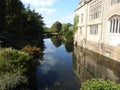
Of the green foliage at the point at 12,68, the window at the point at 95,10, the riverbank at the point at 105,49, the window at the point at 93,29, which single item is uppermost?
the window at the point at 95,10

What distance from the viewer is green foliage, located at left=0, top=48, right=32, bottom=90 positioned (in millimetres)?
10547

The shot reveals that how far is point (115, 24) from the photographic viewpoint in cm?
2559

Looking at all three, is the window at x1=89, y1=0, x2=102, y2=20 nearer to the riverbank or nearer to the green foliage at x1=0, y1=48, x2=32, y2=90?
the riverbank

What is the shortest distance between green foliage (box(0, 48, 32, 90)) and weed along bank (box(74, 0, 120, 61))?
13639 mm

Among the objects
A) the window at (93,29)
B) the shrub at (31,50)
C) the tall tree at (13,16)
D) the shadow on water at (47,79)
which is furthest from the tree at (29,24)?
the shadow on water at (47,79)

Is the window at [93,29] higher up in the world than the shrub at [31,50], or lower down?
higher up

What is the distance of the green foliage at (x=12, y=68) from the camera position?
10.5 meters

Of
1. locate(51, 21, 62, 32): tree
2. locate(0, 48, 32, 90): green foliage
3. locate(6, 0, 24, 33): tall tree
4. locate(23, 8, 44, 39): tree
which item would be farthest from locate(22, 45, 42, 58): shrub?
locate(51, 21, 62, 32): tree

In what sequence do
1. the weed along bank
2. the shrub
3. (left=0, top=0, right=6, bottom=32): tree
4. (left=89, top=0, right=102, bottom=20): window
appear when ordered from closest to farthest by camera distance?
the shrub, the weed along bank, (left=89, top=0, right=102, bottom=20): window, (left=0, top=0, right=6, bottom=32): tree

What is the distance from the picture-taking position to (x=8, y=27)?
3372cm

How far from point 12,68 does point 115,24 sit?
17285 mm

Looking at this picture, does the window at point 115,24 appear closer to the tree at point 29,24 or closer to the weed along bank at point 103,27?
the weed along bank at point 103,27

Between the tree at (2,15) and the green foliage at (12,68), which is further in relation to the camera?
the tree at (2,15)

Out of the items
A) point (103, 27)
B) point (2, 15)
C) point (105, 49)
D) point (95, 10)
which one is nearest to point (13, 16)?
point (2, 15)
